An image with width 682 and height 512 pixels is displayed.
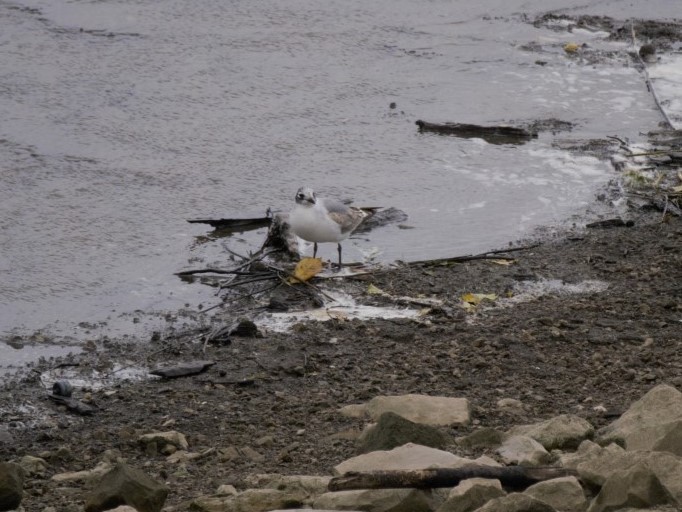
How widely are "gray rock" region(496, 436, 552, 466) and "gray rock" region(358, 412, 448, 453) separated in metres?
0.26

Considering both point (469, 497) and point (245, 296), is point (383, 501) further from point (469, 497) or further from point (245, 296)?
point (245, 296)

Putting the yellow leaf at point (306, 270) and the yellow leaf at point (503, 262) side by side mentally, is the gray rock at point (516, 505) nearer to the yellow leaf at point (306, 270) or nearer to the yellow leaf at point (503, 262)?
the yellow leaf at point (306, 270)

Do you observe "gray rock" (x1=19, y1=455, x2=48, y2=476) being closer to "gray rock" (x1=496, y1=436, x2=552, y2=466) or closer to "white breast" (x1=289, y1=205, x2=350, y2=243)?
"gray rock" (x1=496, y1=436, x2=552, y2=466)

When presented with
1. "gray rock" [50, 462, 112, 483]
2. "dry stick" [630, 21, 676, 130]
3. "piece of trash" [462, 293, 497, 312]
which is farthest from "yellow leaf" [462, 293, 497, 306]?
"dry stick" [630, 21, 676, 130]

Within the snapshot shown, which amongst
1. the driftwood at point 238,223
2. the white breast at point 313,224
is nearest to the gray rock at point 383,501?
the white breast at point 313,224

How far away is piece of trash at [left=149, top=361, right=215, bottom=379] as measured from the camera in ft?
20.9

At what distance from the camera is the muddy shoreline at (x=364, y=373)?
5.26m

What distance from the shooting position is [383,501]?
13.2 ft

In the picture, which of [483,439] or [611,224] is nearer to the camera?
[483,439]

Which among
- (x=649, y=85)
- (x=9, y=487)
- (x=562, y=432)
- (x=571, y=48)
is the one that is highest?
(x=571, y=48)

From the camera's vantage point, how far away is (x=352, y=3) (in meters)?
14.9

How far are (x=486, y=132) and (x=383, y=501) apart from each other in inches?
287

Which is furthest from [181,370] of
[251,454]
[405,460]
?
[405,460]

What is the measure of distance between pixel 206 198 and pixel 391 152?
6.38 ft
